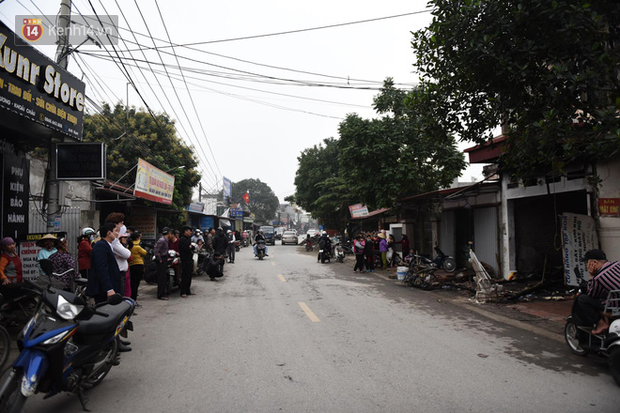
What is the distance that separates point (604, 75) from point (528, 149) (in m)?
1.46

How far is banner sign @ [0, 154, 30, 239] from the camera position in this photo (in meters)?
8.02

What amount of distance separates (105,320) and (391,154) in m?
13.5

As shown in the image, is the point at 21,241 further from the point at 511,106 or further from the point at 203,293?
the point at 511,106

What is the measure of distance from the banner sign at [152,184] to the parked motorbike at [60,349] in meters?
12.1

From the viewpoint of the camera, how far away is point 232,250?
21453 millimetres

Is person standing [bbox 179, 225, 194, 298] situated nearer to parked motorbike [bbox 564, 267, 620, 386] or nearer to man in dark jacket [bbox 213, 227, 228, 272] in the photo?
man in dark jacket [bbox 213, 227, 228, 272]

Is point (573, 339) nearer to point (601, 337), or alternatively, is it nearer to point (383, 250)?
point (601, 337)

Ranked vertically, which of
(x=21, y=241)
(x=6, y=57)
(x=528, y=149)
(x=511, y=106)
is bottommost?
(x=21, y=241)

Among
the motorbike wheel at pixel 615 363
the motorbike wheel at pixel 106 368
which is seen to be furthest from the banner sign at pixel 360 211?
the motorbike wheel at pixel 106 368

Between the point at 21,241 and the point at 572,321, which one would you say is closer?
the point at 572,321

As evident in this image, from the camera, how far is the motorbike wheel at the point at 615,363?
14.6 feet

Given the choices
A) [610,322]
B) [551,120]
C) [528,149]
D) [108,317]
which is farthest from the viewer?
[528,149]

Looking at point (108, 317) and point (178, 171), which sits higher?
point (178, 171)

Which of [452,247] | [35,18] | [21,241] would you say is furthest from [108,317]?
[452,247]
